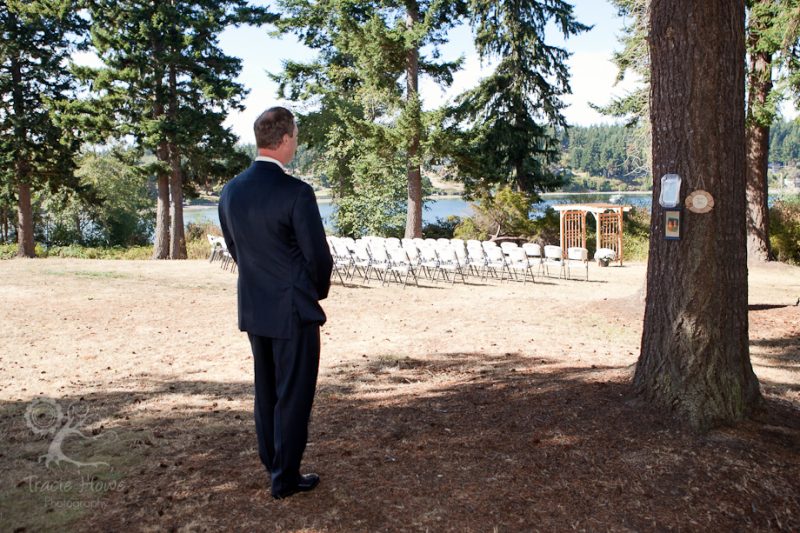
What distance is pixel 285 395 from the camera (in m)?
3.34

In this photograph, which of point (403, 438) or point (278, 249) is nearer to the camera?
point (278, 249)

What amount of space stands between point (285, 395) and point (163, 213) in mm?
24495

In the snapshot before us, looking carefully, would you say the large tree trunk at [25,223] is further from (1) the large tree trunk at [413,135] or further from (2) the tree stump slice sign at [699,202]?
(2) the tree stump slice sign at [699,202]

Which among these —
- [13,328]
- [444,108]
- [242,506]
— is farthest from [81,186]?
[242,506]

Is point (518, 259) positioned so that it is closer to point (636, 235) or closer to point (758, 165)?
point (758, 165)

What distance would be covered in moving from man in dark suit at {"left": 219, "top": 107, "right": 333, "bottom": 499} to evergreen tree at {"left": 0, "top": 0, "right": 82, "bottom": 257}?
23282 mm

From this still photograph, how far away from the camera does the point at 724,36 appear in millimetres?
4293

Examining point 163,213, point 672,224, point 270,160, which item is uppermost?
point 163,213

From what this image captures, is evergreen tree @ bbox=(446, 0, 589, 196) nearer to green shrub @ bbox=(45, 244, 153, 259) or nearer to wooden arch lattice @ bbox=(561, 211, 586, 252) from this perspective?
wooden arch lattice @ bbox=(561, 211, 586, 252)

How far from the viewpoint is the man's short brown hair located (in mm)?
3301

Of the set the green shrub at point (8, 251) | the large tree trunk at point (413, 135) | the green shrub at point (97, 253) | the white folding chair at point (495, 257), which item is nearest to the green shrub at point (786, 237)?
the white folding chair at point (495, 257)

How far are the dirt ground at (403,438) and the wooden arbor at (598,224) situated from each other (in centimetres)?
1310

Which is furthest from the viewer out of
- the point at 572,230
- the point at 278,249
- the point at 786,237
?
the point at 572,230

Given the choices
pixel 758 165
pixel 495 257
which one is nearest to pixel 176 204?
pixel 495 257
